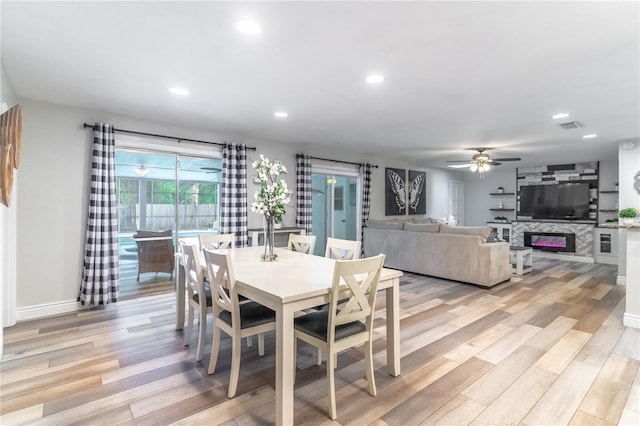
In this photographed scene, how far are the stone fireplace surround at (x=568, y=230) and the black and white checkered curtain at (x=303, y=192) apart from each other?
6378 millimetres

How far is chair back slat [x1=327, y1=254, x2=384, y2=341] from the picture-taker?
6.63 feet

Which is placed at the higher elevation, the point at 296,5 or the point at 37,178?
the point at 296,5

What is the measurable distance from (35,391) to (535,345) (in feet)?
13.5

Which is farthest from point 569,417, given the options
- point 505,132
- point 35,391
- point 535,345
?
point 505,132

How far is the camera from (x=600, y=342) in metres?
3.13

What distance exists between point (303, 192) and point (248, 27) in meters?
3.97

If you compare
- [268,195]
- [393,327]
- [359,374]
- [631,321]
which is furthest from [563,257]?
[268,195]

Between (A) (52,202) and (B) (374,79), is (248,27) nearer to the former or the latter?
A: (B) (374,79)

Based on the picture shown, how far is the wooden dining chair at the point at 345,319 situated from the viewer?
2.04 metres

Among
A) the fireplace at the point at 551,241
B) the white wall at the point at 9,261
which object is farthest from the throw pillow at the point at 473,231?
the white wall at the point at 9,261

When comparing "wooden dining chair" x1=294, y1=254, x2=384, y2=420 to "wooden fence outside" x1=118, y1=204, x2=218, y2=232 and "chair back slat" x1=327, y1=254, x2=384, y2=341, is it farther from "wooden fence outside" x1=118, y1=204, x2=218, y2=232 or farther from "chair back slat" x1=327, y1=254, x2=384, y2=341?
"wooden fence outside" x1=118, y1=204, x2=218, y2=232

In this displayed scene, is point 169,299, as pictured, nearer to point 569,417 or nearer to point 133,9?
point 133,9

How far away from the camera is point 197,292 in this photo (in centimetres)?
280

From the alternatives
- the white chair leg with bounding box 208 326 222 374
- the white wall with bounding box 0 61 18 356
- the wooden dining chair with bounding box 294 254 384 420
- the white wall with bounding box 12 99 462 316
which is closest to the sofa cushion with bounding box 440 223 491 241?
the wooden dining chair with bounding box 294 254 384 420
